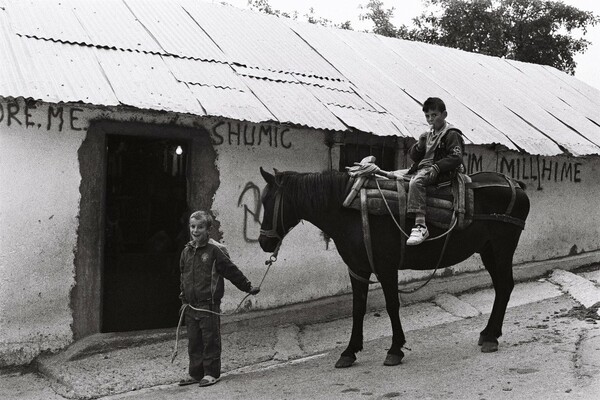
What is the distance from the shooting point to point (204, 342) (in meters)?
5.51

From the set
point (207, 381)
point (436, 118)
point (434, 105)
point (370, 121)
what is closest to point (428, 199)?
point (436, 118)

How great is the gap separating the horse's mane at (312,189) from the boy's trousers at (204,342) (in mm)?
1165

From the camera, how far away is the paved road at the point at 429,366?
4.99 metres

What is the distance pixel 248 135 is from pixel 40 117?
85.9 inches

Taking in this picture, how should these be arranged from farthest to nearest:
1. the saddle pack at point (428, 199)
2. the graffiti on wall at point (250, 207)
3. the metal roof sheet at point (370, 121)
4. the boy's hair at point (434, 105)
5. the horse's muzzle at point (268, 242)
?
the metal roof sheet at point (370, 121), the graffiti on wall at point (250, 207), the boy's hair at point (434, 105), the saddle pack at point (428, 199), the horse's muzzle at point (268, 242)

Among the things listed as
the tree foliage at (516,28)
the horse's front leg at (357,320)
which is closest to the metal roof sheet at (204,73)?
the horse's front leg at (357,320)

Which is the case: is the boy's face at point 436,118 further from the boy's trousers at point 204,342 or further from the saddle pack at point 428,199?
the boy's trousers at point 204,342

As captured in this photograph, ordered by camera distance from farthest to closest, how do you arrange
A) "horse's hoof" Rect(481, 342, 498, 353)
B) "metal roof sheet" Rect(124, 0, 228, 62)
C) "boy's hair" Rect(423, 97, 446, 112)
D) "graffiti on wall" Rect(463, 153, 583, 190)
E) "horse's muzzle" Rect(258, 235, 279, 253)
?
"graffiti on wall" Rect(463, 153, 583, 190), "metal roof sheet" Rect(124, 0, 228, 62), "horse's hoof" Rect(481, 342, 498, 353), "boy's hair" Rect(423, 97, 446, 112), "horse's muzzle" Rect(258, 235, 279, 253)

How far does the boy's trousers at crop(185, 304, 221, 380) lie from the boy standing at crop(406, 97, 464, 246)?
1.82 m

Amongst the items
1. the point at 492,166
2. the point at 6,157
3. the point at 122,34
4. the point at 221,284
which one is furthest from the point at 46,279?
the point at 492,166

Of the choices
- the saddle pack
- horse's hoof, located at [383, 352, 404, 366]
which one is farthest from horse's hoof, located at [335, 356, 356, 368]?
the saddle pack

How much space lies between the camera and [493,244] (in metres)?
6.50

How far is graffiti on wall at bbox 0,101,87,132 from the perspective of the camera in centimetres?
592

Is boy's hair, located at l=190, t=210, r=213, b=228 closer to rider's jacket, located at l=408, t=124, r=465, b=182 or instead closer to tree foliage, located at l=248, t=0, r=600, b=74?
rider's jacket, located at l=408, t=124, r=465, b=182
